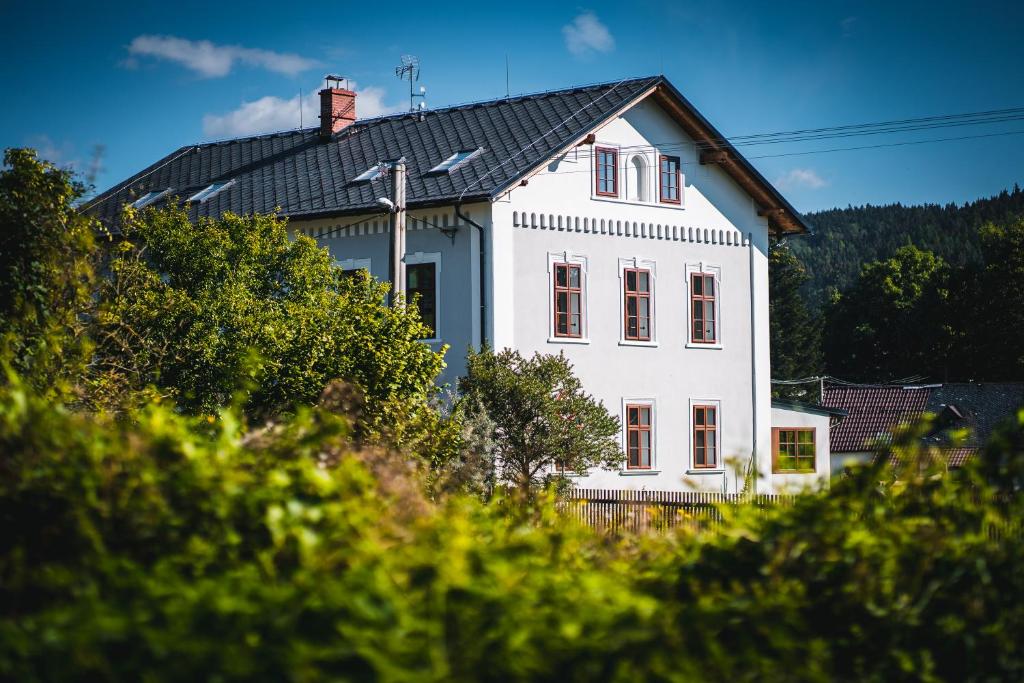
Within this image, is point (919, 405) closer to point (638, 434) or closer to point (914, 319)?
point (914, 319)

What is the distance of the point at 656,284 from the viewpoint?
30.0 meters

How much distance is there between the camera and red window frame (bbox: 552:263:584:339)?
2828 cm

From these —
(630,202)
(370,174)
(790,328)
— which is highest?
(790,328)

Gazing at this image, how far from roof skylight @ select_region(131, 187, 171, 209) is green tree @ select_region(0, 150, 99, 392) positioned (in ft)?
65.9

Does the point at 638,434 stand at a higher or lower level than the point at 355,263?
lower

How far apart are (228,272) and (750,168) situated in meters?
13.9

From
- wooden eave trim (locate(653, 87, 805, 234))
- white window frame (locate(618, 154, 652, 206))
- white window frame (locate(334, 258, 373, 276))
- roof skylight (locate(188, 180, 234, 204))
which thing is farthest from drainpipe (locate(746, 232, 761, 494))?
roof skylight (locate(188, 180, 234, 204))

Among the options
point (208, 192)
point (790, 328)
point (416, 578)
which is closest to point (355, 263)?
point (208, 192)

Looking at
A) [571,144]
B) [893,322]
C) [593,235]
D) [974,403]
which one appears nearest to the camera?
[571,144]

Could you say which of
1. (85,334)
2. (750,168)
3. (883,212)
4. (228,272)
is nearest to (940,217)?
(883,212)

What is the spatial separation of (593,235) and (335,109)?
8346 millimetres

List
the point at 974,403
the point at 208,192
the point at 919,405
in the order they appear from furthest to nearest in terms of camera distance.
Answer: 1. the point at 974,403
2. the point at 919,405
3. the point at 208,192

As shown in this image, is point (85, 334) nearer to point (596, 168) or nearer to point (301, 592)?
point (301, 592)

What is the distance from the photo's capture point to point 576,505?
17172 mm
